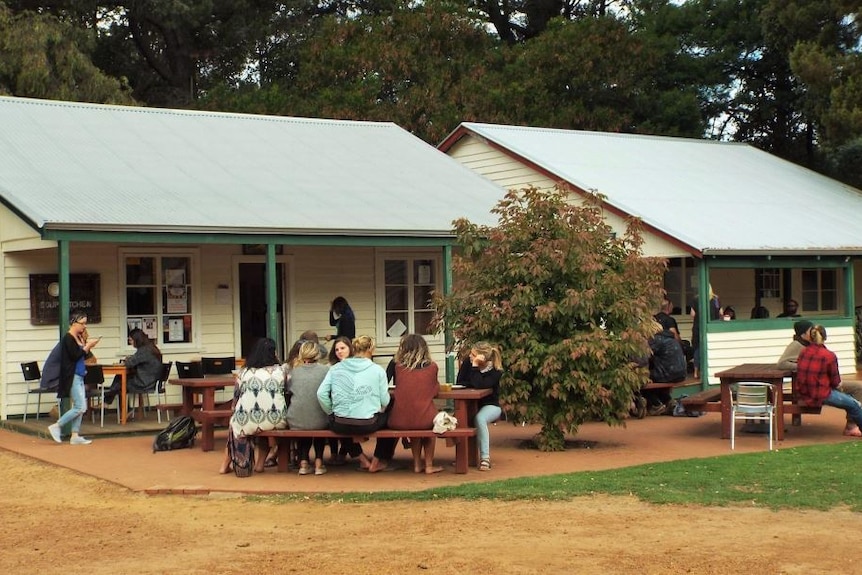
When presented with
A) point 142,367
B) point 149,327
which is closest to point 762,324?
point 149,327

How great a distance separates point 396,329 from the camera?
2045 centimetres

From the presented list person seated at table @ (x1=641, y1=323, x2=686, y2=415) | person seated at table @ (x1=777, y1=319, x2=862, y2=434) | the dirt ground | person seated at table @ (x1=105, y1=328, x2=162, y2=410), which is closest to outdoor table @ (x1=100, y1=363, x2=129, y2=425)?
person seated at table @ (x1=105, y1=328, x2=162, y2=410)

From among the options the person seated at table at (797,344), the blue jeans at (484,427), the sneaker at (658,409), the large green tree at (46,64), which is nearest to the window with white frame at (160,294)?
the sneaker at (658,409)

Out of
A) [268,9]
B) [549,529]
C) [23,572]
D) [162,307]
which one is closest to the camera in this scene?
[23,572]

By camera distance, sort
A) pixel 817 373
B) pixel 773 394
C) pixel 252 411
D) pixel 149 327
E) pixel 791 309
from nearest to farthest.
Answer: pixel 252 411 → pixel 817 373 → pixel 773 394 → pixel 149 327 → pixel 791 309

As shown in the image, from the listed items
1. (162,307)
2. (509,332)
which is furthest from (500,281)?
(162,307)

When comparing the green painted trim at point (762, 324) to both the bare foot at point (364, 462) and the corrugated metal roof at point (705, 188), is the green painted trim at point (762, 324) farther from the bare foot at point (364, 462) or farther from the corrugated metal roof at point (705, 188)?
the bare foot at point (364, 462)

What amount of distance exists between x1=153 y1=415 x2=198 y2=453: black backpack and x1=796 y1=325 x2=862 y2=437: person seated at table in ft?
22.8

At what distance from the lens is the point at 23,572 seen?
26.0 feet

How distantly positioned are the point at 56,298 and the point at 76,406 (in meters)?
2.94

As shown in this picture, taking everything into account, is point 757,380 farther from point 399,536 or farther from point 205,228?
point 205,228

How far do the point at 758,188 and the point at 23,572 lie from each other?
1971 centimetres

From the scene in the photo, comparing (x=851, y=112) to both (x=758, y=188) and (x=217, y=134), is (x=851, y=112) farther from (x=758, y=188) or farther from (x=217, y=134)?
(x=217, y=134)

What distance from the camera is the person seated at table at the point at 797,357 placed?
1444 centimetres
